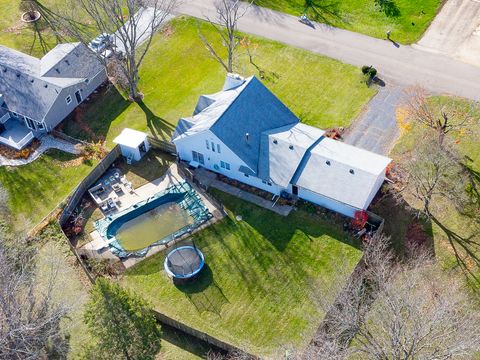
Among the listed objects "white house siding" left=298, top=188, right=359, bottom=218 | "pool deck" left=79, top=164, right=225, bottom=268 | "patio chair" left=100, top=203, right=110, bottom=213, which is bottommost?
"white house siding" left=298, top=188, right=359, bottom=218

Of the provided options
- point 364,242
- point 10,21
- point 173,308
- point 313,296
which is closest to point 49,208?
point 173,308

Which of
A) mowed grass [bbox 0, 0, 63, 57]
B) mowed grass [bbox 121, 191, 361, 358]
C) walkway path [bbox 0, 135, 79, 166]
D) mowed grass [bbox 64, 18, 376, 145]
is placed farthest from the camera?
mowed grass [bbox 0, 0, 63, 57]

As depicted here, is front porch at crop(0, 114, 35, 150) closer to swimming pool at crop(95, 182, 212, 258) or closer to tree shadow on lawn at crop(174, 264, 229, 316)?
swimming pool at crop(95, 182, 212, 258)

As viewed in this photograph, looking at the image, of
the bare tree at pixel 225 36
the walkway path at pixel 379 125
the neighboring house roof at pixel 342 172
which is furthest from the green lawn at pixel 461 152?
the bare tree at pixel 225 36

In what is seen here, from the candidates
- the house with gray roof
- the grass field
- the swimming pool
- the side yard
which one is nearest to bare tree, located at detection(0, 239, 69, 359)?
the grass field

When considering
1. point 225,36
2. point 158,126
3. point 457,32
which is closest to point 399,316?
point 158,126

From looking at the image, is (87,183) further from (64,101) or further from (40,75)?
(40,75)

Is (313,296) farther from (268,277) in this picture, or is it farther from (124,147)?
(124,147)
